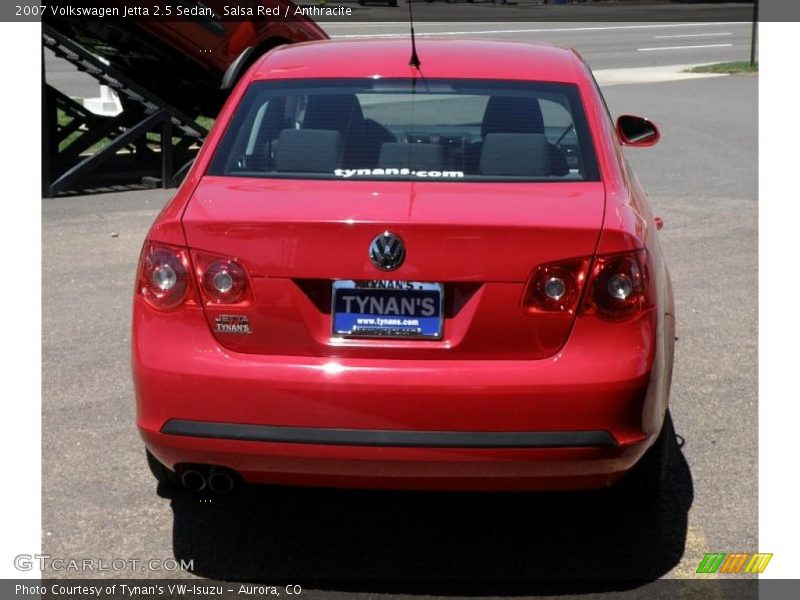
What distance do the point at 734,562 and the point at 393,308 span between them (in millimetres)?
1494

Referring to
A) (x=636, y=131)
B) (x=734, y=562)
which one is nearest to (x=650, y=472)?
(x=734, y=562)

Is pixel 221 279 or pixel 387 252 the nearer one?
pixel 387 252

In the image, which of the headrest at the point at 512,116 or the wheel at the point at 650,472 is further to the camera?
the headrest at the point at 512,116

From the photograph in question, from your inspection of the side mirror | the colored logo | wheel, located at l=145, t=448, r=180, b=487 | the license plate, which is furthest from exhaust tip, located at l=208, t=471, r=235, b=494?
the side mirror

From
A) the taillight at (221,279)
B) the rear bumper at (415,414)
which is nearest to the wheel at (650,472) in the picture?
the rear bumper at (415,414)

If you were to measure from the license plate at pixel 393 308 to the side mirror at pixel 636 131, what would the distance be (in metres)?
2.61

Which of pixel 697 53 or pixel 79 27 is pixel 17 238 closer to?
pixel 79 27

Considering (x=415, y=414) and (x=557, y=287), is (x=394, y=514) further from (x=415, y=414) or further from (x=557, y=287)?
(x=557, y=287)

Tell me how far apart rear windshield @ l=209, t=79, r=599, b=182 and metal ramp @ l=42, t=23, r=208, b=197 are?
7.57 m

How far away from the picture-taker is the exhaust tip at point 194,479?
162 inches

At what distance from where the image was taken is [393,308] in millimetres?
3914

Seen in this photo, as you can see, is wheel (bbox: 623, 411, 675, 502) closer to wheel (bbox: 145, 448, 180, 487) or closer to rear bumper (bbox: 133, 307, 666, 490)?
rear bumper (bbox: 133, 307, 666, 490)

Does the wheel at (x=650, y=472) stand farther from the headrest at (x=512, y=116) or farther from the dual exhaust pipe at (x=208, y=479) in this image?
the dual exhaust pipe at (x=208, y=479)

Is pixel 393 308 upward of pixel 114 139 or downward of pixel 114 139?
upward
